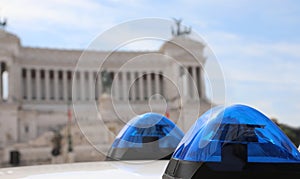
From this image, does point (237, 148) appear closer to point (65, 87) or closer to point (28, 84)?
point (28, 84)

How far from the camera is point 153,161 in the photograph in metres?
5.53

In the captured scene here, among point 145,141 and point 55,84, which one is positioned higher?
point 55,84

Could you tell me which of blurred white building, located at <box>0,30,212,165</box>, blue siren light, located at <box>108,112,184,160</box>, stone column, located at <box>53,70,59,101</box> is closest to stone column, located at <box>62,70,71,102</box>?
blurred white building, located at <box>0,30,212,165</box>

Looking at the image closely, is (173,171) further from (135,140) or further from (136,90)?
(136,90)

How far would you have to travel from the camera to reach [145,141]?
550 centimetres

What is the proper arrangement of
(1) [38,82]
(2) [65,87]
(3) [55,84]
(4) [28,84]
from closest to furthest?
(4) [28,84] < (1) [38,82] < (3) [55,84] < (2) [65,87]

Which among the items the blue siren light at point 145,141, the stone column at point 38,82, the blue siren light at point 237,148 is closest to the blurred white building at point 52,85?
the stone column at point 38,82

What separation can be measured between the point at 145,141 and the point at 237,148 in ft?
7.46

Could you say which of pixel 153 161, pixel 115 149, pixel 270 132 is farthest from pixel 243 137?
pixel 115 149

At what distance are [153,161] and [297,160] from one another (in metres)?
2.43

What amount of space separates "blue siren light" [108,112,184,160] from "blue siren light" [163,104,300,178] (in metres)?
1.89

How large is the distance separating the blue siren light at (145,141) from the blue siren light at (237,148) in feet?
6.20

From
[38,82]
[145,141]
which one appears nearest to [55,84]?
[38,82]

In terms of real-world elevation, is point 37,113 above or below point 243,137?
below
